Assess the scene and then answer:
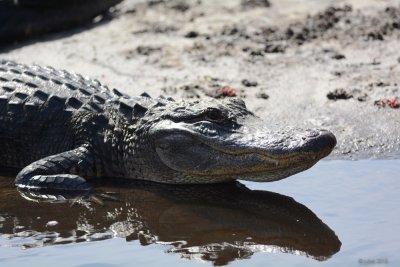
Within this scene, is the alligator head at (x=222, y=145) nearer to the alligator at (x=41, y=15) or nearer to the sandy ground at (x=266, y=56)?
the sandy ground at (x=266, y=56)

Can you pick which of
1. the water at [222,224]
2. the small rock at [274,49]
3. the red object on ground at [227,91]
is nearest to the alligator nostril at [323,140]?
the water at [222,224]

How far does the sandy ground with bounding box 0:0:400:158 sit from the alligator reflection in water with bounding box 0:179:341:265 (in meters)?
1.27

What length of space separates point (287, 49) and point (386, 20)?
4.65 ft

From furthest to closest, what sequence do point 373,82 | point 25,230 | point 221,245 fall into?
point 373,82 < point 25,230 < point 221,245

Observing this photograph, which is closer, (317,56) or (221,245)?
(221,245)

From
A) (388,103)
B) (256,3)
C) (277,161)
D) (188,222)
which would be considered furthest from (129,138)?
(256,3)

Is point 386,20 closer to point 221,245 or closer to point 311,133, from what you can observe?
→ point 311,133

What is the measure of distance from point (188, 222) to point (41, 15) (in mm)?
5746

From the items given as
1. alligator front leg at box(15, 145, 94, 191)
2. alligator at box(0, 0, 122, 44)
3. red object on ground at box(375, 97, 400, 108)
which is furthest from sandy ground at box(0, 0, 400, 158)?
alligator front leg at box(15, 145, 94, 191)

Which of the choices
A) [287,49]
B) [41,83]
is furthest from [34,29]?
[41,83]

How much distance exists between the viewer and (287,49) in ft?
30.7

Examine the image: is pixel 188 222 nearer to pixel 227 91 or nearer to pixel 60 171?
pixel 60 171

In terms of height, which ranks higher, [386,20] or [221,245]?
[386,20]

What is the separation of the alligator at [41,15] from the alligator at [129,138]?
3276mm
